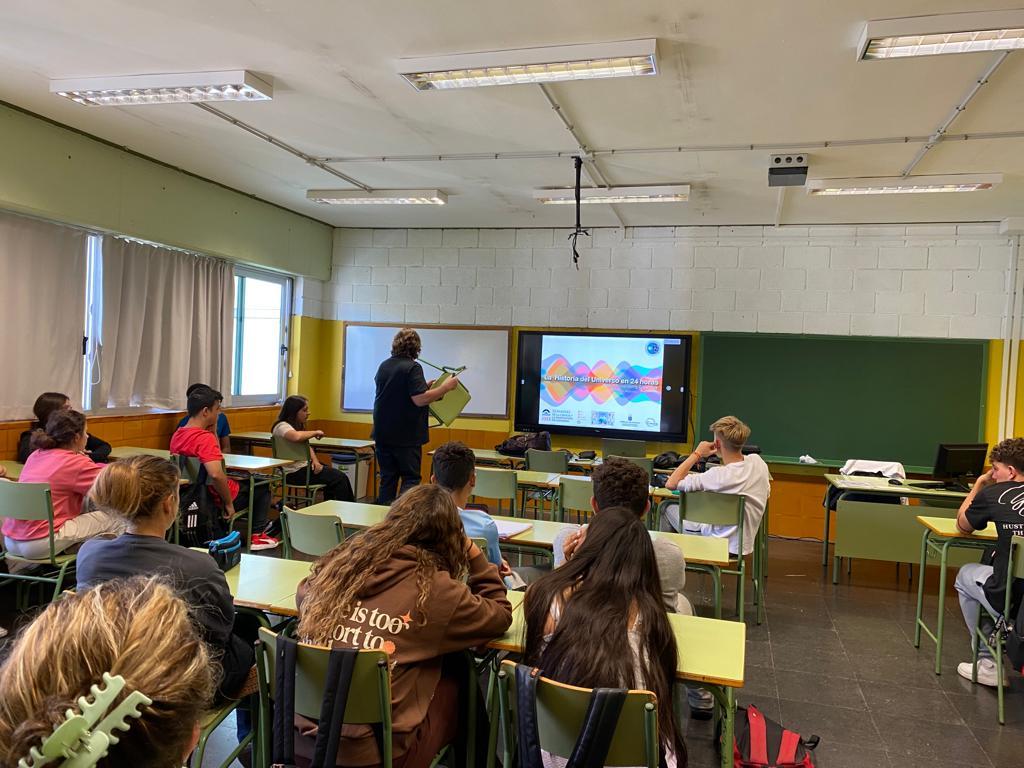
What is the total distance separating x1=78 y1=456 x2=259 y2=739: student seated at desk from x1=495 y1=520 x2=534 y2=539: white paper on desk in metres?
1.32

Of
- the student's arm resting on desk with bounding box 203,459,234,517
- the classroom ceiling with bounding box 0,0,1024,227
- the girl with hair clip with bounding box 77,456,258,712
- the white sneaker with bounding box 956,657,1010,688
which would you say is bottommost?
the white sneaker with bounding box 956,657,1010,688

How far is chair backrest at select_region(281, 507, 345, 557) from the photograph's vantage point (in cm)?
313

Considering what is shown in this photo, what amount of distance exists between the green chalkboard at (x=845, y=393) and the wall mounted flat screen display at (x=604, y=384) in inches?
10.9

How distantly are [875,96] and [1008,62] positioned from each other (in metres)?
0.59

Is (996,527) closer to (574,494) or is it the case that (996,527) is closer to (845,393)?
(574,494)

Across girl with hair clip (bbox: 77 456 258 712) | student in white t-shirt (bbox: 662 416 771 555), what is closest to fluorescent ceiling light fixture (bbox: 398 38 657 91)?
student in white t-shirt (bbox: 662 416 771 555)

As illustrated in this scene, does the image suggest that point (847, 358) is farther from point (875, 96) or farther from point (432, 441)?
point (432, 441)

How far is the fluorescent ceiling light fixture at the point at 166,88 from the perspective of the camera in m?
3.75

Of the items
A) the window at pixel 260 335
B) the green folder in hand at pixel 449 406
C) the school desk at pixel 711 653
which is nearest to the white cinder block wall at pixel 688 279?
the window at pixel 260 335

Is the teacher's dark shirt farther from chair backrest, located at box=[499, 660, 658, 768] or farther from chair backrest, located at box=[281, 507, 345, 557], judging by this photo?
chair backrest, located at box=[499, 660, 658, 768]

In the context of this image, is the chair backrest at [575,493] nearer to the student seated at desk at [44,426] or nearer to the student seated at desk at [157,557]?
the student seated at desk at [157,557]

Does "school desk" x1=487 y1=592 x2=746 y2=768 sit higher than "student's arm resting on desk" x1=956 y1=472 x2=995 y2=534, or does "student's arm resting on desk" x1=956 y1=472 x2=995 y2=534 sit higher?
"student's arm resting on desk" x1=956 y1=472 x2=995 y2=534

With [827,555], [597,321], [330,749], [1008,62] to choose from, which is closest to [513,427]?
[597,321]

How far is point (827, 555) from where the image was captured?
5988mm
